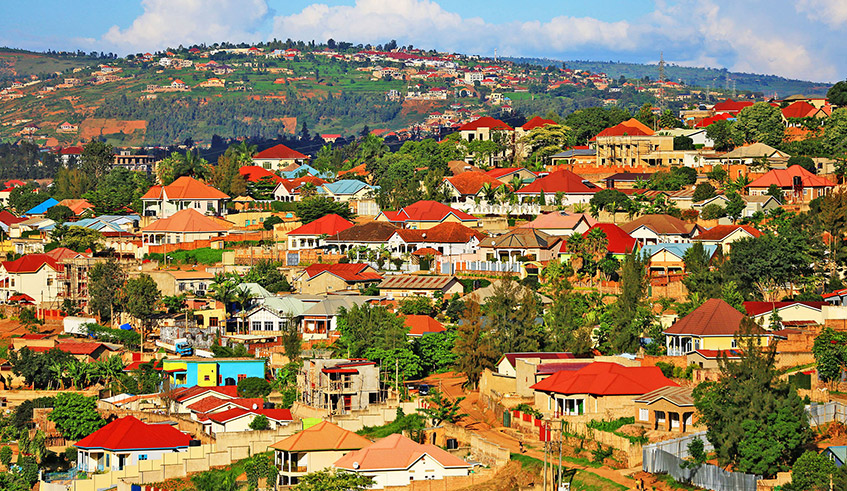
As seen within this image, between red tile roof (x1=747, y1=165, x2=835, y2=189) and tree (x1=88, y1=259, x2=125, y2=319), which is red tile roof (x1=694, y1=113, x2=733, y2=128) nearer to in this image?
red tile roof (x1=747, y1=165, x2=835, y2=189)

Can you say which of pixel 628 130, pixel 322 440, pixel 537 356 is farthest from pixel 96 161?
pixel 322 440

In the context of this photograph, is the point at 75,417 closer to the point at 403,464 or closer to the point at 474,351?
the point at 474,351

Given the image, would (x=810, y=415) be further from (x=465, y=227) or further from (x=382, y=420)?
(x=465, y=227)

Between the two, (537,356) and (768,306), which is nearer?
(537,356)

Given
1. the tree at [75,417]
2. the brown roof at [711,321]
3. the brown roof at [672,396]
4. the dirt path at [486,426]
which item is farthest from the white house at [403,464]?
the tree at [75,417]

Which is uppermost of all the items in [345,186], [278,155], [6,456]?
[278,155]

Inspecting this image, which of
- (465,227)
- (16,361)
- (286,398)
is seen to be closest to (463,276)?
(465,227)

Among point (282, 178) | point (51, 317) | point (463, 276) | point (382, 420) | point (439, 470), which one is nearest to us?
point (439, 470)
